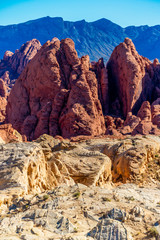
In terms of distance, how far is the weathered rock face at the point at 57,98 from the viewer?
4719 centimetres

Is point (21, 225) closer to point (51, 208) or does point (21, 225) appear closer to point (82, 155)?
point (51, 208)

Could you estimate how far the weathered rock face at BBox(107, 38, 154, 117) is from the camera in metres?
55.3

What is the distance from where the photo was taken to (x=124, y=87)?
57.1 metres

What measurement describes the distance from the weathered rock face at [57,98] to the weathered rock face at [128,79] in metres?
6.34

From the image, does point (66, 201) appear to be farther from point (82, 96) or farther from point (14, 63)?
Result: point (14, 63)

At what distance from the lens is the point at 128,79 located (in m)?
55.8

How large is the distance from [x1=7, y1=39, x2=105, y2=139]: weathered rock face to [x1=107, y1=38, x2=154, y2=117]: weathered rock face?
634 cm

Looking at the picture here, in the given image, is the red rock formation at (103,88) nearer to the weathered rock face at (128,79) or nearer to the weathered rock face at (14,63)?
the weathered rock face at (128,79)

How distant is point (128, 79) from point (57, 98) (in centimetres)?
1336

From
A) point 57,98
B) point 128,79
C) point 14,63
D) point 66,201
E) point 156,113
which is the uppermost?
point 14,63

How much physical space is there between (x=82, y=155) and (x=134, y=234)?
11765 millimetres

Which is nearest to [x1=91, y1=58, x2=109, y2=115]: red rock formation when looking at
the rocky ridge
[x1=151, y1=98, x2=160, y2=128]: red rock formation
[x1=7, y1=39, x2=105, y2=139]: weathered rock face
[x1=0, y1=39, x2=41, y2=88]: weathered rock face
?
the rocky ridge

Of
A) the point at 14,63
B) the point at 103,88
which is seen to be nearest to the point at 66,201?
the point at 103,88

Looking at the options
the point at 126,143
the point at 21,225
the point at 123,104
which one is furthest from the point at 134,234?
the point at 123,104
